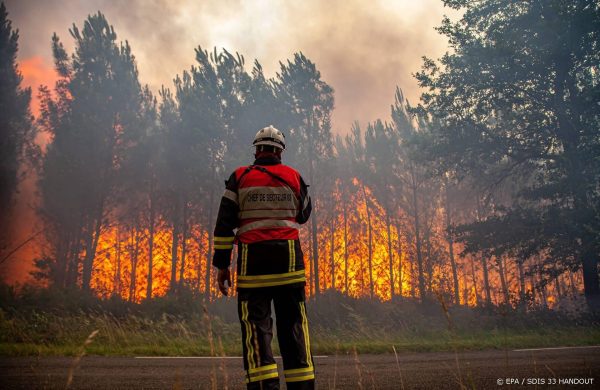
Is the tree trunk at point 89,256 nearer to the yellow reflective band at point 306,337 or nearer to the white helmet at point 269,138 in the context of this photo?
the white helmet at point 269,138

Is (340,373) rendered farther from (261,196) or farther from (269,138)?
(269,138)

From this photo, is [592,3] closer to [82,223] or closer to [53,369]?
[53,369]

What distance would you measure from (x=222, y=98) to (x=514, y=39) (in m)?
17.7

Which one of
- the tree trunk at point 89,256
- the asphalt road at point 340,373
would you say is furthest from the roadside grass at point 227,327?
the tree trunk at point 89,256

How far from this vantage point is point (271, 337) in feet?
10.2

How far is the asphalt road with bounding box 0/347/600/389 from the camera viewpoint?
4.44 meters

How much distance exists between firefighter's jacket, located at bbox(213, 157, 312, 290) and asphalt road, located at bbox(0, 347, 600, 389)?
136cm

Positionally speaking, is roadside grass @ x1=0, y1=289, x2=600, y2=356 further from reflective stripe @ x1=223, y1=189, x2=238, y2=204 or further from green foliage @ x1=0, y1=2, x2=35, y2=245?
green foliage @ x1=0, y1=2, x2=35, y2=245

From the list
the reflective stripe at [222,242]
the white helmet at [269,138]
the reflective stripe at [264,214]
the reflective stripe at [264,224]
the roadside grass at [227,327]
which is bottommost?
the roadside grass at [227,327]

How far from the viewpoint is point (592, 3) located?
14844 millimetres

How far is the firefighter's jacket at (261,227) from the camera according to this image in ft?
10.3

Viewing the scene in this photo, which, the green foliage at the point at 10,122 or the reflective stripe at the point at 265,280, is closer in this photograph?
the reflective stripe at the point at 265,280

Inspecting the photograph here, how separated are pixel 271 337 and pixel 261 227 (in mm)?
939

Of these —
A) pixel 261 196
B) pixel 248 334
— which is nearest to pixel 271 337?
pixel 248 334
